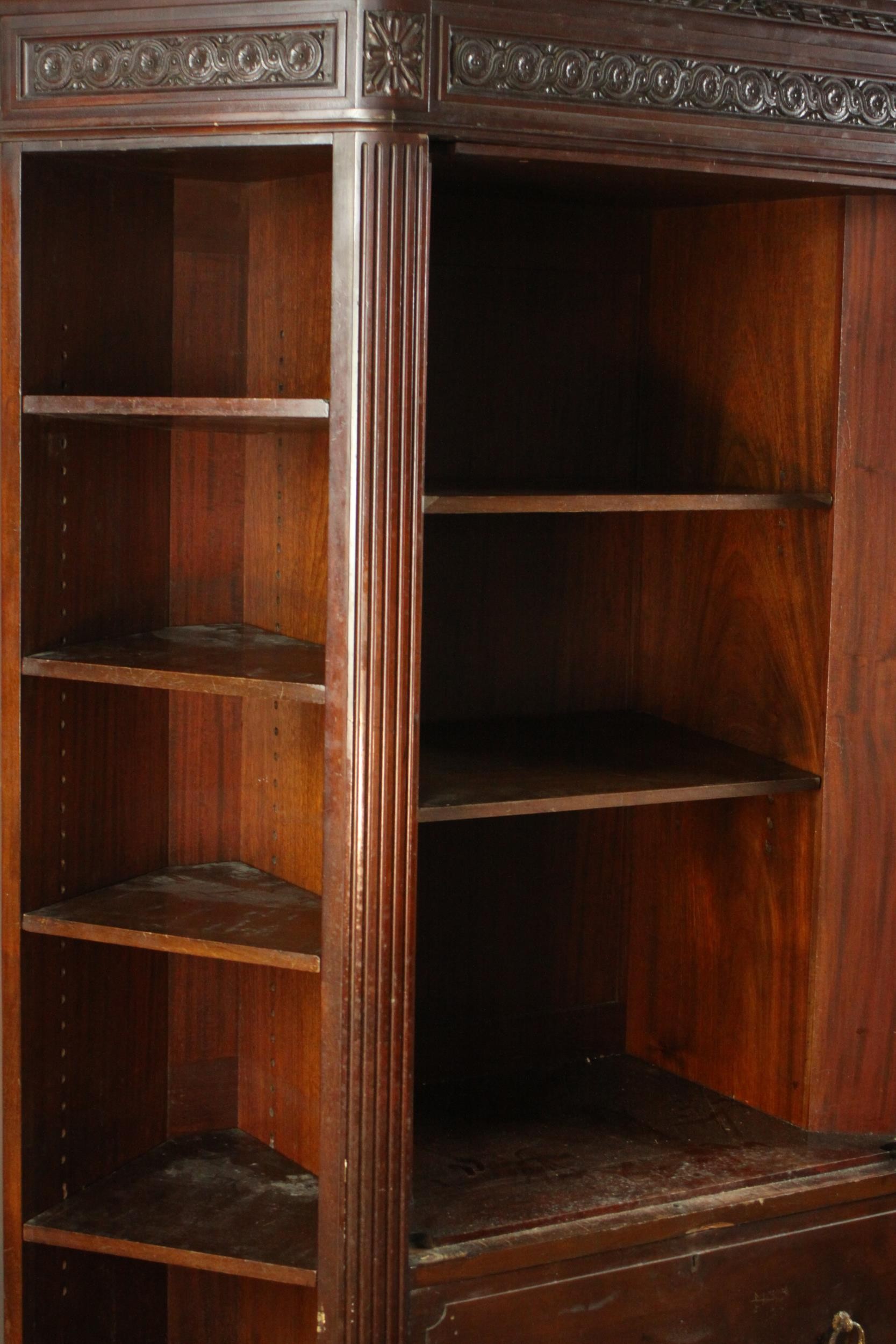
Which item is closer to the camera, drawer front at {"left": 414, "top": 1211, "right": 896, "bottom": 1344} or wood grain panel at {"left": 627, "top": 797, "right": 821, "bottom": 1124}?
drawer front at {"left": 414, "top": 1211, "right": 896, "bottom": 1344}

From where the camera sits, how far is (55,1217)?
226cm

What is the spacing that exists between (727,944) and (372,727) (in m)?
0.90

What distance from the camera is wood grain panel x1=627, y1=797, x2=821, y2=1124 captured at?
95.0 inches

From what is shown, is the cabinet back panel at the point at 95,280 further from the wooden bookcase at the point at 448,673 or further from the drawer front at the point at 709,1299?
the drawer front at the point at 709,1299

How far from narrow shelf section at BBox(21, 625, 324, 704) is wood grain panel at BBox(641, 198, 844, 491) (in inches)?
29.1

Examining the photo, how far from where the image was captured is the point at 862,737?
2.33m

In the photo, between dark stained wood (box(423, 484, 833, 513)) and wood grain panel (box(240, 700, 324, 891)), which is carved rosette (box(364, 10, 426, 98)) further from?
wood grain panel (box(240, 700, 324, 891))

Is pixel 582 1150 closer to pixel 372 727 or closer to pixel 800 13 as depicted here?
pixel 372 727

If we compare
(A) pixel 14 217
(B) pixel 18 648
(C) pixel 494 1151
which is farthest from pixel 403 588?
(C) pixel 494 1151

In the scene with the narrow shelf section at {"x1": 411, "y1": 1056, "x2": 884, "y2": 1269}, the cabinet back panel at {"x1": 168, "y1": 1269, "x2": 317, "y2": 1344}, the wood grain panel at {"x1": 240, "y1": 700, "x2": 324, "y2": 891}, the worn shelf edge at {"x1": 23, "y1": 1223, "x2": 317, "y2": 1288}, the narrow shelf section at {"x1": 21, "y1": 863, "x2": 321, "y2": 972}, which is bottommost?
the cabinet back panel at {"x1": 168, "y1": 1269, "x2": 317, "y2": 1344}

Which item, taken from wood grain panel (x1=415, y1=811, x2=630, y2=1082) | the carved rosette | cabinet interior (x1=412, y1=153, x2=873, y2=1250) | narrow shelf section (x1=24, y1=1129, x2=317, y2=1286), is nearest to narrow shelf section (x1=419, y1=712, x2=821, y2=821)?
cabinet interior (x1=412, y1=153, x2=873, y2=1250)

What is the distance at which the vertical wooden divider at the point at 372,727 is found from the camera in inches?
74.5

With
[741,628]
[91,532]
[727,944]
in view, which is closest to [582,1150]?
[727,944]

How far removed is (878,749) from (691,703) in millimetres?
391
